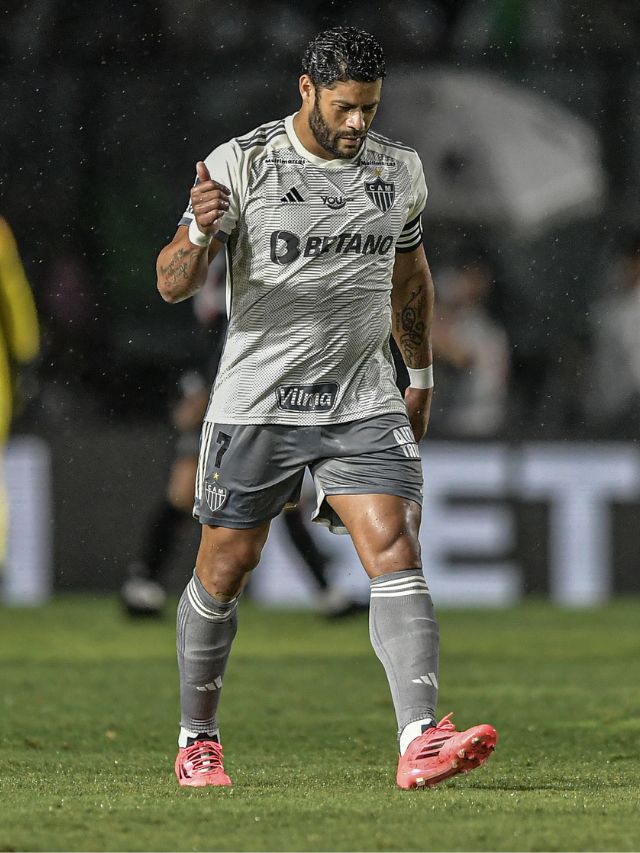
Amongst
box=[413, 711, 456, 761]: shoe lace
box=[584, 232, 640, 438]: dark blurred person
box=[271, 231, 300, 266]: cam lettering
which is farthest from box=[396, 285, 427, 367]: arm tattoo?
box=[584, 232, 640, 438]: dark blurred person

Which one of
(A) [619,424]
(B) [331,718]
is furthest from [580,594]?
(B) [331,718]

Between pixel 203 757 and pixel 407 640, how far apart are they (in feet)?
2.31

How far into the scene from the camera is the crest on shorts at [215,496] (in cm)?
465

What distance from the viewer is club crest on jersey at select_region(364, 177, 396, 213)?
4652mm

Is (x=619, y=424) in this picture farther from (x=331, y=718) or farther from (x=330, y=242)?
(x=330, y=242)

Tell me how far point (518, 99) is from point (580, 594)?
385 cm

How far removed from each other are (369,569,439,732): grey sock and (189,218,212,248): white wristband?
3.28 feet

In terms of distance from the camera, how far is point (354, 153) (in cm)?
458

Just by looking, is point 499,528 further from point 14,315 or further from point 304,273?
point 304,273

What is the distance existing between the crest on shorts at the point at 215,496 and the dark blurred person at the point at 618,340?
6.47m

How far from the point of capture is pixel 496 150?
1260cm

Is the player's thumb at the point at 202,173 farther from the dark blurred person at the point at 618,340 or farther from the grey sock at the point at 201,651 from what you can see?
the dark blurred person at the point at 618,340

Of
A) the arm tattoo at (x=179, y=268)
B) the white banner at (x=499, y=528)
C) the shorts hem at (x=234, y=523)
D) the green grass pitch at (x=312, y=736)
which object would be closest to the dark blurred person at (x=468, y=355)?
the white banner at (x=499, y=528)

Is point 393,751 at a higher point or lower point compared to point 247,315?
lower
